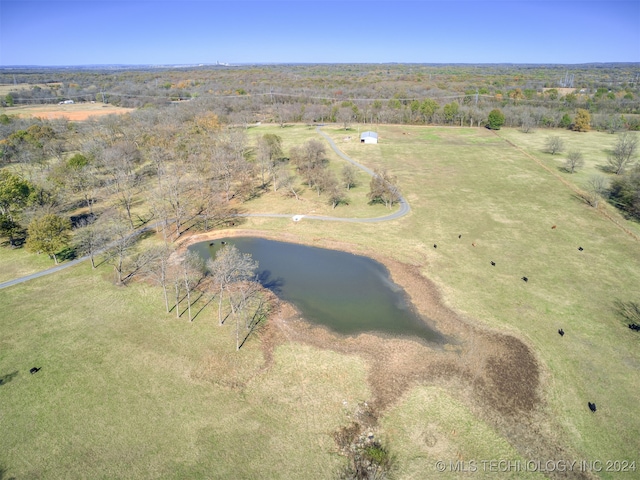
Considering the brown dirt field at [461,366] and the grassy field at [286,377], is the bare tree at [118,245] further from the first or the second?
the brown dirt field at [461,366]

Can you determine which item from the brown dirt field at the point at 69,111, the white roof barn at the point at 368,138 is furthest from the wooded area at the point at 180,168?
the white roof barn at the point at 368,138

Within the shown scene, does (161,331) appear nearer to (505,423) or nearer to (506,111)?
(505,423)

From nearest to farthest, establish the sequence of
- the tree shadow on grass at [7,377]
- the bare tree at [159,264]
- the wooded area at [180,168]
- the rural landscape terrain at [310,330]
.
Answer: the rural landscape terrain at [310,330] < the tree shadow on grass at [7,377] < the bare tree at [159,264] < the wooded area at [180,168]

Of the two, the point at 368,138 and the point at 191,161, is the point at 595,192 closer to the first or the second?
the point at 368,138

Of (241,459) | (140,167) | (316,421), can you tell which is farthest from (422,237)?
(140,167)

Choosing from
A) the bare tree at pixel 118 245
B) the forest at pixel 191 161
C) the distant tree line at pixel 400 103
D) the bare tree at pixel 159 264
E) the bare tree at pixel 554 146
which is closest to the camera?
the bare tree at pixel 159 264

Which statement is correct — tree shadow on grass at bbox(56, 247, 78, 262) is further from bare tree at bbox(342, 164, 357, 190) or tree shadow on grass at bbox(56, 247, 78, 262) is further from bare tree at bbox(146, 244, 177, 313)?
bare tree at bbox(342, 164, 357, 190)
